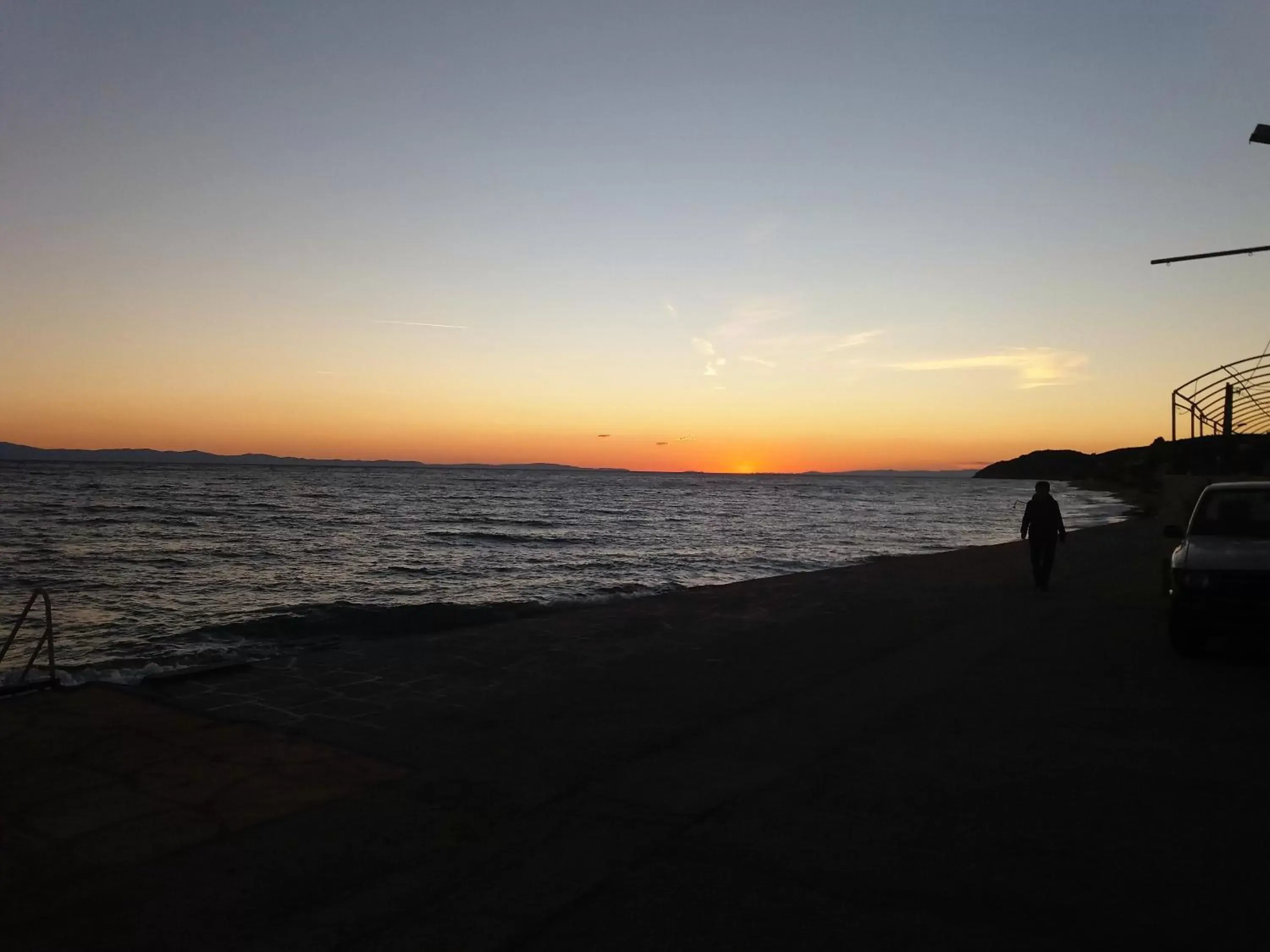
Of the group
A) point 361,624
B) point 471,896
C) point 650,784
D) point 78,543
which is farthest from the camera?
point 78,543

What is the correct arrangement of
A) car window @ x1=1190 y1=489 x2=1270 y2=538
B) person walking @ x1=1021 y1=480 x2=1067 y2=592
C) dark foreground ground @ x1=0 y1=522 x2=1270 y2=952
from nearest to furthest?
dark foreground ground @ x1=0 y1=522 x2=1270 y2=952, car window @ x1=1190 y1=489 x2=1270 y2=538, person walking @ x1=1021 y1=480 x2=1067 y2=592

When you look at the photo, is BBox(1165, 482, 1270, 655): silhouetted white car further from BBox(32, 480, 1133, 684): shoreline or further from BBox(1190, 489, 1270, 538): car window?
BBox(32, 480, 1133, 684): shoreline

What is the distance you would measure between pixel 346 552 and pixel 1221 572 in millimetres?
23794

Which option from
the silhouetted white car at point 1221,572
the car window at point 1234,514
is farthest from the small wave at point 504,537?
the silhouetted white car at point 1221,572

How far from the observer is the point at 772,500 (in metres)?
78.7

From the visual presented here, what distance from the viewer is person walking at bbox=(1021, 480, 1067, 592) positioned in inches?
487

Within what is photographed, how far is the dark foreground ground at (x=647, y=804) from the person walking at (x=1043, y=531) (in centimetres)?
441

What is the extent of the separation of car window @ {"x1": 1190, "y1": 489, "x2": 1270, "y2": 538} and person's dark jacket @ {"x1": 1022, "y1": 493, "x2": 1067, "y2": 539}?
325 centimetres

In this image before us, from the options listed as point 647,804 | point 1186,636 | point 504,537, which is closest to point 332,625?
point 647,804

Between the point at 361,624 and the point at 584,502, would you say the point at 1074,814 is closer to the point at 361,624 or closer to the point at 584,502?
the point at 361,624

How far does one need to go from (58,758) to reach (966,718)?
19.2 feet

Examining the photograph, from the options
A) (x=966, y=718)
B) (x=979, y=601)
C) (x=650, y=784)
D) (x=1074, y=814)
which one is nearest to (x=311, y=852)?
(x=650, y=784)

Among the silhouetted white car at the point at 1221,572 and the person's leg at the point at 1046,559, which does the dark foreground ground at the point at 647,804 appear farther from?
the person's leg at the point at 1046,559

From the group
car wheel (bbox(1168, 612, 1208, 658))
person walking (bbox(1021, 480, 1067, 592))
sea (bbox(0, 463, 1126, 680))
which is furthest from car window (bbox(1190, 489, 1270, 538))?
sea (bbox(0, 463, 1126, 680))
